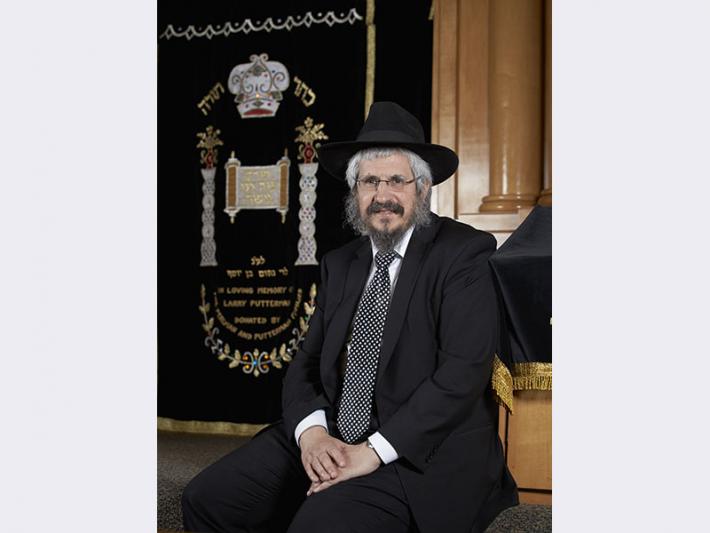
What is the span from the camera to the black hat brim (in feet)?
6.60

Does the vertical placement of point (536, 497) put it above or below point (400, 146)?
below

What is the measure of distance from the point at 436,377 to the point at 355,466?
0.95 ft

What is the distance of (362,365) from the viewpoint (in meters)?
1.89

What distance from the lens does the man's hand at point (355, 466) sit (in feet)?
5.53

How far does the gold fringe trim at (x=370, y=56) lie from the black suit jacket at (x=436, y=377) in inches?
87.5

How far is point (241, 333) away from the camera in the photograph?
4.42 metres

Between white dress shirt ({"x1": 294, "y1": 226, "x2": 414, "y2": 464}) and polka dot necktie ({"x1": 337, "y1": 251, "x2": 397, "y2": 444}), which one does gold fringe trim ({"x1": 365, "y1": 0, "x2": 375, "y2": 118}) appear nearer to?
white dress shirt ({"x1": 294, "y1": 226, "x2": 414, "y2": 464})

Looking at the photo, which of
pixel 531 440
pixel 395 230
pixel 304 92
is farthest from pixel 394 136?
pixel 304 92

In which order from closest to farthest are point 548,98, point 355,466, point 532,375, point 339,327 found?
1. point 355,466
2. point 339,327
3. point 532,375
4. point 548,98

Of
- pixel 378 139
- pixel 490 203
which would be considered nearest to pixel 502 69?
pixel 490 203

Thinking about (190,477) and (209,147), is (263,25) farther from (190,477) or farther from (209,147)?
(190,477)

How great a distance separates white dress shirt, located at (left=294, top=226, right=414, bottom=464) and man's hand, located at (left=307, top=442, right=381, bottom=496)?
0.07 ft

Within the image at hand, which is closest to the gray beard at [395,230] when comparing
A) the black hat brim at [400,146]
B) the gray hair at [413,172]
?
the gray hair at [413,172]

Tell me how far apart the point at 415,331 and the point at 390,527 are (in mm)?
487
